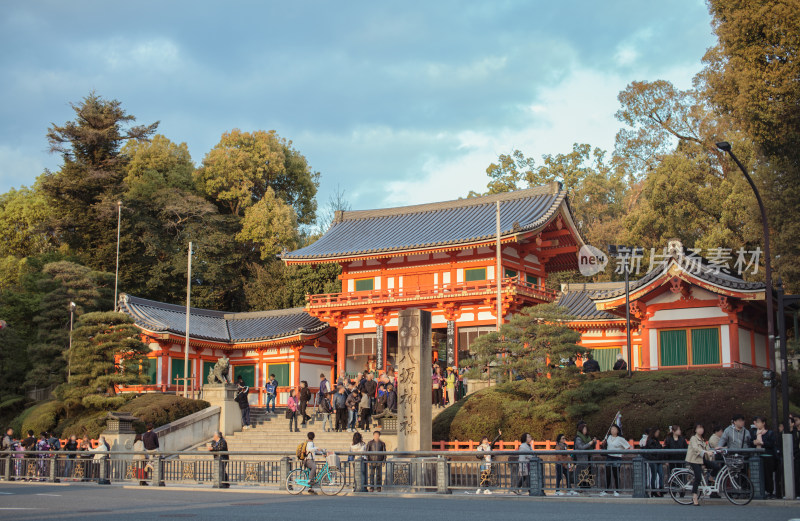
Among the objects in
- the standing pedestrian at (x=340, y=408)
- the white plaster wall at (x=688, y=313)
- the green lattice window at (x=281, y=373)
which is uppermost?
the white plaster wall at (x=688, y=313)

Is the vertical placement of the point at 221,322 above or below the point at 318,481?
above

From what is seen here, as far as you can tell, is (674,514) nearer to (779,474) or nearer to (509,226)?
(779,474)

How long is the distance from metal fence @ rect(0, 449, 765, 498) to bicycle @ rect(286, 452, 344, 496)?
0.32 m

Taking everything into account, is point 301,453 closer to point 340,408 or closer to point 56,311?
point 340,408

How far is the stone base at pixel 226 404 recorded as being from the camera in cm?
3105

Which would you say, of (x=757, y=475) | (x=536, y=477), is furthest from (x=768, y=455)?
(x=536, y=477)

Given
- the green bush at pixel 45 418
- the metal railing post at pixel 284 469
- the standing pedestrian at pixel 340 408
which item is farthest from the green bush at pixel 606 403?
the green bush at pixel 45 418

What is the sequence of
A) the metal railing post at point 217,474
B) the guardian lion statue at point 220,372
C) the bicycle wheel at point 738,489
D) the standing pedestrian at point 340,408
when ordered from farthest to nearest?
the guardian lion statue at point 220,372, the standing pedestrian at point 340,408, the metal railing post at point 217,474, the bicycle wheel at point 738,489

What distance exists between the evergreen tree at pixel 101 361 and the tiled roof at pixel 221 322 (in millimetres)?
6764

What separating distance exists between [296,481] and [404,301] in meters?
22.7

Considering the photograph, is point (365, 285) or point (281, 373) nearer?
point (365, 285)

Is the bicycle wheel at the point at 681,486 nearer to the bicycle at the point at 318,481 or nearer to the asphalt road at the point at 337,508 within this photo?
the asphalt road at the point at 337,508

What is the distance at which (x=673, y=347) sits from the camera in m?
31.4

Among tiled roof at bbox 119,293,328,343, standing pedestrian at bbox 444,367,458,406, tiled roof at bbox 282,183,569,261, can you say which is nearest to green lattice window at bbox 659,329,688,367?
standing pedestrian at bbox 444,367,458,406
